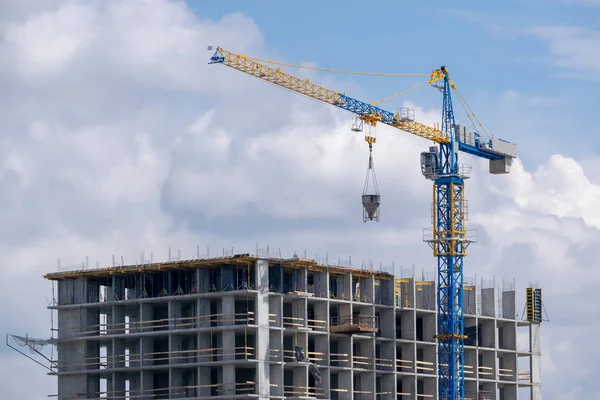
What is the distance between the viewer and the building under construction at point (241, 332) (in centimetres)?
13850

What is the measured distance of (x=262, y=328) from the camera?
450 ft

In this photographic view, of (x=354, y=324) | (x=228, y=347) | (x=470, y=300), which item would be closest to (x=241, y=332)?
(x=228, y=347)

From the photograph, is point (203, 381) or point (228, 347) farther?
point (203, 381)

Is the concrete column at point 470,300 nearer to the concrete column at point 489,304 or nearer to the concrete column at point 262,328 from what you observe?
the concrete column at point 489,304

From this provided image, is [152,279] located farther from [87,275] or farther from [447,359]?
[447,359]

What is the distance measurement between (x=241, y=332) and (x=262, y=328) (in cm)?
261

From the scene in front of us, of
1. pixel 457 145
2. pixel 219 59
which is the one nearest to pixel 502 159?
pixel 457 145

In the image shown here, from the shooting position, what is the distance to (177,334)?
14150 cm

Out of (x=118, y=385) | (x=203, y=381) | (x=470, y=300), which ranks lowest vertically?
(x=118, y=385)

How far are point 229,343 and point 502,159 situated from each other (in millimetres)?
49964

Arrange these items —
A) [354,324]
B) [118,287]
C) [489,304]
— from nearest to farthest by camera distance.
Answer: [354,324]
[118,287]
[489,304]

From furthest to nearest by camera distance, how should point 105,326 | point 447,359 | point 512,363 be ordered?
point 512,363
point 447,359
point 105,326

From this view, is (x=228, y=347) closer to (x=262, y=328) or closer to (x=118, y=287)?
(x=262, y=328)

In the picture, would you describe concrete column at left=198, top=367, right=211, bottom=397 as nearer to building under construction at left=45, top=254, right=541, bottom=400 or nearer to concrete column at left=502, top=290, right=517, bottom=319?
building under construction at left=45, top=254, right=541, bottom=400
